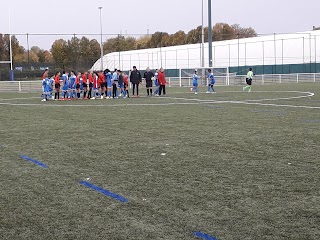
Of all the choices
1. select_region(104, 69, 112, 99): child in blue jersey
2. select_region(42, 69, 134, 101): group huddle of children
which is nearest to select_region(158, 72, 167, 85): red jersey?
select_region(42, 69, 134, 101): group huddle of children

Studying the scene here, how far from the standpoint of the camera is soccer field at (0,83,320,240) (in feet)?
16.3

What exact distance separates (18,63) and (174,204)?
164ft

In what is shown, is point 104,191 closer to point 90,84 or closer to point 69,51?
point 90,84

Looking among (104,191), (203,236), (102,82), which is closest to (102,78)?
(102,82)

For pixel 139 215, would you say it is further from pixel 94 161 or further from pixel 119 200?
pixel 94 161

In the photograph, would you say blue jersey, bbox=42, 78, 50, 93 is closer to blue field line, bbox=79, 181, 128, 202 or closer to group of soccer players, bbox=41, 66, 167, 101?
group of soccer players, bbox=41, 66, 167, 101

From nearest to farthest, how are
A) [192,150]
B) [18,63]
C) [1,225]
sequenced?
[1,225] < [192,150] < [18,63]

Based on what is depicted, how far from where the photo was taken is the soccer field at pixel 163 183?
496cm

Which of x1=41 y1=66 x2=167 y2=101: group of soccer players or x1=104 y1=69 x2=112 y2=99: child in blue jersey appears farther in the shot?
x1=104 y1=69 x2=112 y2=99: child in blue jersey

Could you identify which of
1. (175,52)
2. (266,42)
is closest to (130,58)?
(175,52)

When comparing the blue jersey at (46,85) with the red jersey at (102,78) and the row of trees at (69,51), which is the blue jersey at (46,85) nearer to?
the red jersey at (102,78)

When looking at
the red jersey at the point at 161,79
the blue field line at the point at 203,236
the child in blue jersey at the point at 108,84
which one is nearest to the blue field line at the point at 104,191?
the blue field line at the point at 203,236

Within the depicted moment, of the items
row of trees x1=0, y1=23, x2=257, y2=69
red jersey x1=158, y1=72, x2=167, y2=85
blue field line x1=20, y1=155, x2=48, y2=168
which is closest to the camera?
blue field line x1=20, y1=155, x2=48, y2=168

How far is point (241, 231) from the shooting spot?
4805mm
